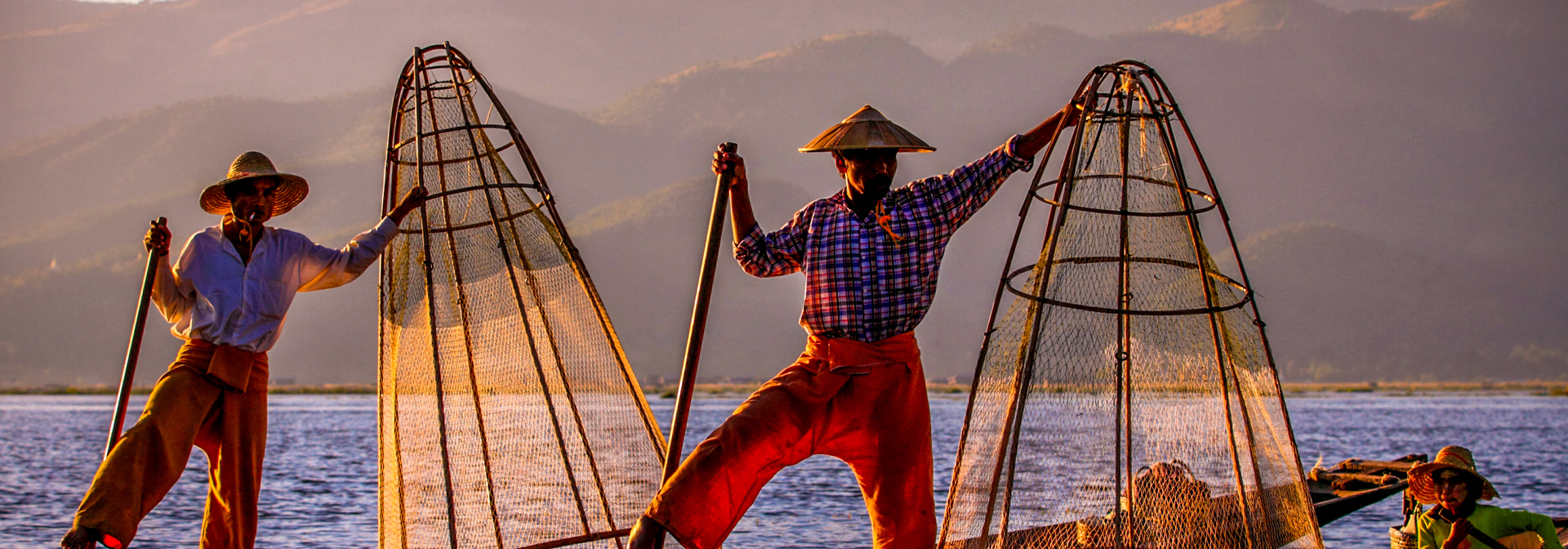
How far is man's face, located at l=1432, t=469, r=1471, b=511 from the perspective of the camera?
5348mm

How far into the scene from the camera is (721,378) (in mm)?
100438

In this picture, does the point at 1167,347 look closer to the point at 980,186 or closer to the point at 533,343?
the point at 980,186

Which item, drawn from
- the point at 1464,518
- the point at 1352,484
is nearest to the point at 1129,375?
the point at 1464,518

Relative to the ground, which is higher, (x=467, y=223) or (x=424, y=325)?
(x=467, y=223)

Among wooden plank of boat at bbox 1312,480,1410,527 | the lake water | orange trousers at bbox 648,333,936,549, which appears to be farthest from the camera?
the lake water

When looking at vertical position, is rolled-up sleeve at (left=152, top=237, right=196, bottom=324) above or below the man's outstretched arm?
below

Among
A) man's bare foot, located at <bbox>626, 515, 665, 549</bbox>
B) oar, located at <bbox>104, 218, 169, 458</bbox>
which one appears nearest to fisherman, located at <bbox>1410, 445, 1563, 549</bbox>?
man's bare foot, located at <bbox>626, 515, 665, 549</bbox>

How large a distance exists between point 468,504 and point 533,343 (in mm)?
821

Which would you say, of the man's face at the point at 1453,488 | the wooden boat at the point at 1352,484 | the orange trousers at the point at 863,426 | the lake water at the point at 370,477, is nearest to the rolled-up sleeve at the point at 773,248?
the orange trousers at the point at 863,426

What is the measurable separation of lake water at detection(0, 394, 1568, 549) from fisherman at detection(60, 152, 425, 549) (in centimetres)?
823

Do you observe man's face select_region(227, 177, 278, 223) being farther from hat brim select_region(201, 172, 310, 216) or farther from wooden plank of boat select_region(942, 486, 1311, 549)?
wooden plank of boat select_region(942, 486, 1311, 549)

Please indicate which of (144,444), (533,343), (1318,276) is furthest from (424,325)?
(1318,276)

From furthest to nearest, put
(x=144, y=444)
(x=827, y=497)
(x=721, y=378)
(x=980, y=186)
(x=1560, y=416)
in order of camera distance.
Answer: (x=721, y=378), (x=1560, y=416), (x=827, y=497), (x=144, y=444), (x=980, y=186)

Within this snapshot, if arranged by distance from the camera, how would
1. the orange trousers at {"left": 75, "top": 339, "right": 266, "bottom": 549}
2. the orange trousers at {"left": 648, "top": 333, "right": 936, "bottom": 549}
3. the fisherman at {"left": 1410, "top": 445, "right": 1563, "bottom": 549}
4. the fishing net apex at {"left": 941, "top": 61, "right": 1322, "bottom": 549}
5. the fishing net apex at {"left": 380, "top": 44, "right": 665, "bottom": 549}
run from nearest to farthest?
1. the orange trousers at {"left": 648, "top": 333, "right": 936, "bottom": 549}
2. the orange trousers at {"left": 75, "top": 339, "right": 266, "bottom": 549}
3. the fishing net apex at {"left": 941, "top": 61, "right": 1322, "bottom": 549}
4. the fisherman at {"left": 1410, "top": 445, "right": 1563, "bottom": 549}
5. the fishing net apex at {"left": 380, "top": 44, "right": 665, "bottom": 549}
